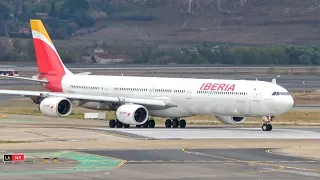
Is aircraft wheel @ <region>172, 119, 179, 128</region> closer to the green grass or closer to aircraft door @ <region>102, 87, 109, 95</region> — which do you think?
aircraft door @ <region>102, 87, 109, 95</region>

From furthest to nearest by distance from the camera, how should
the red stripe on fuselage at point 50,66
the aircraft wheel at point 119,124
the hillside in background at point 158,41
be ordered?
1. the hillside in background at point 158,41
2. the red stripe on fuselage at point 50,66
3. the aircraft wheel at point 119,124

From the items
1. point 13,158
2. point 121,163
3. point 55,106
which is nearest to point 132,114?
point 55,106

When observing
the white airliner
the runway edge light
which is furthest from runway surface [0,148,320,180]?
the white airliner

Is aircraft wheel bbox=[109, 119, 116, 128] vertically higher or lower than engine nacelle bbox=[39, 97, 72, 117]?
lower

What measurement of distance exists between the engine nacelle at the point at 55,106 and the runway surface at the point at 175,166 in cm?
1984

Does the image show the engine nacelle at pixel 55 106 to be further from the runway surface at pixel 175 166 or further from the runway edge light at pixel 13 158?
the runway edge light at pixel 13 158

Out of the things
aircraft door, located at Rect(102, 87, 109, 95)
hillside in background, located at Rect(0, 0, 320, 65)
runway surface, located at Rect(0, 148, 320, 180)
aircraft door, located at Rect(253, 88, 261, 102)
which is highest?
hillside in background, located at Rect(0, 0, 320, 65)

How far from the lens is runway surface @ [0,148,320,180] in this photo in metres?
36.5

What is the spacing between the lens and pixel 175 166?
39.9 m

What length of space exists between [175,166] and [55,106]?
26714 mm

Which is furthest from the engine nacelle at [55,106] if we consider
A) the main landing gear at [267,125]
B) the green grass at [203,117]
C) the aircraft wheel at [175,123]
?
the main landing gear at [267,125]

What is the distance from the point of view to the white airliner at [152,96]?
60.6 meters

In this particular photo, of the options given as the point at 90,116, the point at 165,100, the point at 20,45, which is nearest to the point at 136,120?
the point at 165,100

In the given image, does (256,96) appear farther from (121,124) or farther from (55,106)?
(55,106)
